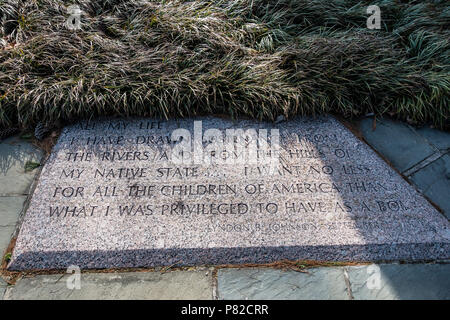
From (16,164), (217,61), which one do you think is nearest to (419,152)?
(217,61)

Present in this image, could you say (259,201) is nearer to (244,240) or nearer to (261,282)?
(244,240)

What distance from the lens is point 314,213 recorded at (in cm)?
255

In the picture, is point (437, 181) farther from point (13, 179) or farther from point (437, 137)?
point (13, 179)

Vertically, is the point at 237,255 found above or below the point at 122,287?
above

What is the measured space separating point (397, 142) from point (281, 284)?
1.74m

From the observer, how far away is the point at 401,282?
7.35ft

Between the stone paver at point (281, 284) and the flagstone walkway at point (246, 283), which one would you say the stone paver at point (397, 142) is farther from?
the stone paver at point (281, 284)

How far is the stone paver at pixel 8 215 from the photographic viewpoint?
8.15 ft

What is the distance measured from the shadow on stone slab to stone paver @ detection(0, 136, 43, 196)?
0.69 metres

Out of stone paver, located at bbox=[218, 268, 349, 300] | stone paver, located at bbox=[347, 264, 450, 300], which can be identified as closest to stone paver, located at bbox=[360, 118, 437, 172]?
stone paver, located at bbox=[347, 264, 450, 300]

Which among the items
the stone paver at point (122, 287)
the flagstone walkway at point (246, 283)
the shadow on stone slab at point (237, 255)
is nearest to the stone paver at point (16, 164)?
the flagstone walkway at point (246, 283)

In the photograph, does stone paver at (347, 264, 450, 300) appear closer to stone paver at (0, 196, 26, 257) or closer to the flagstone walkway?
the flagstone walkway
